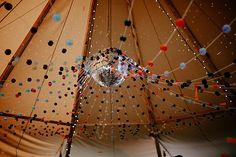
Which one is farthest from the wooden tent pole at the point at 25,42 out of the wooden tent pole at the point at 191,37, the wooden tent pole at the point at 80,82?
the wooden tent pole at the point at 191,37

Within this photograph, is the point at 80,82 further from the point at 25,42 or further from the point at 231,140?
the point at 231,140

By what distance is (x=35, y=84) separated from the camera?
14.0ft

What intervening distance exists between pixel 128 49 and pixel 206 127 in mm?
2410

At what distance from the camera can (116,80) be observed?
3.22 m

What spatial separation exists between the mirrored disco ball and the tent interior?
1 centimetres

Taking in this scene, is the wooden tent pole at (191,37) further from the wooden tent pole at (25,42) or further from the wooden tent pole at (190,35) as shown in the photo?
the wooden tent pole at (25,42)

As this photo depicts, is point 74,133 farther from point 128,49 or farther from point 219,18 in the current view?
point 219,18

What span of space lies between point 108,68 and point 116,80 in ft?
0.79

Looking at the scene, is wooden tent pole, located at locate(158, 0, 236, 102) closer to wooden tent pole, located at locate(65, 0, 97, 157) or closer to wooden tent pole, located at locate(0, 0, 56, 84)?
wooden tent pole, located at locate(65, 0, 97, 157)

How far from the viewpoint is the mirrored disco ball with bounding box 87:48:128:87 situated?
308cm

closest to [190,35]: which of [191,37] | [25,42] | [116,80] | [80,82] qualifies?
[191,37]

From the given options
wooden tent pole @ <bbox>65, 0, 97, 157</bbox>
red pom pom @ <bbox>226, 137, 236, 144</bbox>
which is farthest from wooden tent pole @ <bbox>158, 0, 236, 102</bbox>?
wooden tent pole @ <bbox>65, 0, 97, 157</bbox>

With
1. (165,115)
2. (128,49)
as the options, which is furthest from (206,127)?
(128,49)

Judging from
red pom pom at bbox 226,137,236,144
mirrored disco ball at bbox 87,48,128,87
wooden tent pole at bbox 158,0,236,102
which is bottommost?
red pom pom at bbox 226,137,236,144
